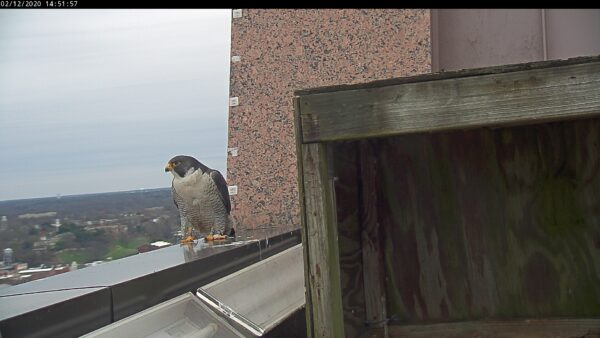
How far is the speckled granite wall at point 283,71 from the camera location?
425 cm

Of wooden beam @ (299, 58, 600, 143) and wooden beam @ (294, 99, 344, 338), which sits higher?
wooden beam @ (299, 58, 600, 143)

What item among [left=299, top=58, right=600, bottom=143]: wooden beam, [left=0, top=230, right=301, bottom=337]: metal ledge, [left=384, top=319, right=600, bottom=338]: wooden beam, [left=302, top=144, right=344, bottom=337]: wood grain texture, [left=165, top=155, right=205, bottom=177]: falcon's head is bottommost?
[left=384, top=319, right=600, bottom=338]: wooden beam

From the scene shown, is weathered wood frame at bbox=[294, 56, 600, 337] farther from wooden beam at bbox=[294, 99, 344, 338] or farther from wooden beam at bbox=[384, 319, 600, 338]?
wooden beam at bbox=[384, 319, 600, 338]

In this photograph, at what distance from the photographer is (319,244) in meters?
1.22

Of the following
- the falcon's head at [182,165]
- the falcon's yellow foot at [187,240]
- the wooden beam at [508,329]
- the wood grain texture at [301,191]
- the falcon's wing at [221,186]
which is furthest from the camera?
the falcon's wing at [221,186]

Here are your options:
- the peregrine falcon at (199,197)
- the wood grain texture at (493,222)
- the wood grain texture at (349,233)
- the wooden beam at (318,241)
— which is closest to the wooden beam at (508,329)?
the wood grain texture at (493,222)

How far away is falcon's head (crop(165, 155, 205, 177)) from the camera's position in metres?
3.31

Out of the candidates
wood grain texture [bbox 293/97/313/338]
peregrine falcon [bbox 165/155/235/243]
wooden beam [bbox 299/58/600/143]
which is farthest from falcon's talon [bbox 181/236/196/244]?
wooden beam [bbox 299/58/600/143]

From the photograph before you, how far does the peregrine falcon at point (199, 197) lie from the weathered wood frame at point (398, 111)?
7.25ft

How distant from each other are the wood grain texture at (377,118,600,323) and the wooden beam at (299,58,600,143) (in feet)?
1.72

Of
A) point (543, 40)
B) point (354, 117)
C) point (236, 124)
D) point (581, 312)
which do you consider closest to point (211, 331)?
point (354, 117)

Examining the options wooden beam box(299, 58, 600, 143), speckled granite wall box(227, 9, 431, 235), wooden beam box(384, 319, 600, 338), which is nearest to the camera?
wooden beam box(299, 58, 600, 143)

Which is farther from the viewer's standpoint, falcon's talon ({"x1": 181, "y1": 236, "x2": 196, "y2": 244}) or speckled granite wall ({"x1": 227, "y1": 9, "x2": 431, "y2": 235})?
speckled granite wall ({"x1": 227, "y1": 9, "x2": 431, "y2": 235})

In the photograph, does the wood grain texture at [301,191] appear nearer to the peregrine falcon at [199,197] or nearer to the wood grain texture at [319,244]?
the wood grain texture at [319,244]
